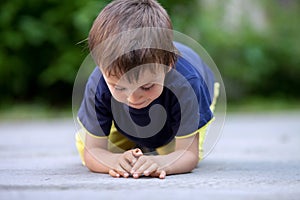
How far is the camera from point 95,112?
5.72 feet

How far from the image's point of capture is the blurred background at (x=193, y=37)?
5.36 meters

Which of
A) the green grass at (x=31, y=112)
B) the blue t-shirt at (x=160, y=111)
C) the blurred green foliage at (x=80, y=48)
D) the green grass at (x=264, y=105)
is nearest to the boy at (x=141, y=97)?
the blue t-shirt at (x=160, y=111)

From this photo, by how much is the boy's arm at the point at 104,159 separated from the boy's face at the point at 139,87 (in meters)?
0.16

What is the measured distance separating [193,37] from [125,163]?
3.93m

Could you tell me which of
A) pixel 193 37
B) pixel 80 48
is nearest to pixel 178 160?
pixel 80 48

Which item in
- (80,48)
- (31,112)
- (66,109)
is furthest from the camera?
(66,109)

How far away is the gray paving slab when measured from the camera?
1248mm

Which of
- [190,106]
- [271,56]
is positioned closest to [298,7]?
[271,56]

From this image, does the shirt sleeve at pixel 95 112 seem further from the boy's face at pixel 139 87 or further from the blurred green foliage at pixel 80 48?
the blurred green foliage at pixel 80 48

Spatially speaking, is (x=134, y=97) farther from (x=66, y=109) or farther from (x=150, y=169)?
(x=66, y=109)

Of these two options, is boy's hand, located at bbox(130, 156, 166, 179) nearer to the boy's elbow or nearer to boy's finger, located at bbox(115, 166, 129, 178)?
boy's finger, located at bbox(115, 166, 129, 178)

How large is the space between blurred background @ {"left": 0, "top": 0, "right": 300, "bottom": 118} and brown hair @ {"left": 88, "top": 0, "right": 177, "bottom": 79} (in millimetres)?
2923

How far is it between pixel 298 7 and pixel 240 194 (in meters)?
6.69

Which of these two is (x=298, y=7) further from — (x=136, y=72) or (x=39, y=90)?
(x=136, y=72)
